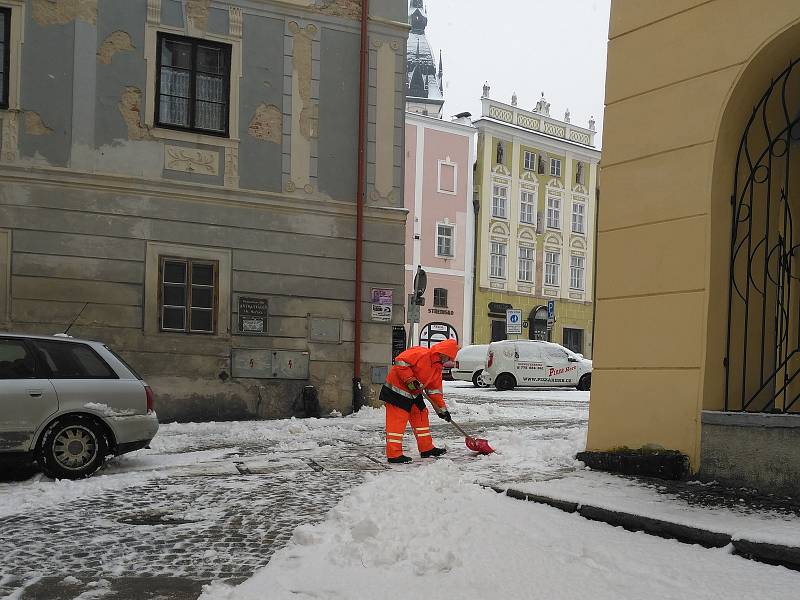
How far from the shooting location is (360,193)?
1448 cm

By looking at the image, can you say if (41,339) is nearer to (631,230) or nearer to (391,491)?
(391,491)

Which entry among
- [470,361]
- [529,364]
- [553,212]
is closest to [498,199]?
[553,212]

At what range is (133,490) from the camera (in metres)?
7.16

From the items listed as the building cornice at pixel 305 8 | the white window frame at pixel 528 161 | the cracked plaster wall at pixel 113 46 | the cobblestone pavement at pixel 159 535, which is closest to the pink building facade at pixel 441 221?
the white window frame at pixel 528 161

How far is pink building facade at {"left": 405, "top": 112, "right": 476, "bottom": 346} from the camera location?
41.5m

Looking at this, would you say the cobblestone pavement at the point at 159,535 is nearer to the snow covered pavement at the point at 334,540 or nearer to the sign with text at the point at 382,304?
the snow covered pavement at the point at 334,540

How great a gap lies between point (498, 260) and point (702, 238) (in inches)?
1483

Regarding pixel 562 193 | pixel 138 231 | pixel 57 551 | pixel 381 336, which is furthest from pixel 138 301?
pixel 562 193

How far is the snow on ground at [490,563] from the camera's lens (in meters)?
4.12

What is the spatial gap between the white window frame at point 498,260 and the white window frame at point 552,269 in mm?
3288

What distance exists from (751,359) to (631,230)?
1529 mm

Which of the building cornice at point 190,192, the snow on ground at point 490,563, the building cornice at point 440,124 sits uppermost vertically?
the building cornice at point 440,124

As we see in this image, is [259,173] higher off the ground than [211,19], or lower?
lower

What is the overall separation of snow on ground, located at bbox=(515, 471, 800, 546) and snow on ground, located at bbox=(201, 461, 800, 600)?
20 cm
